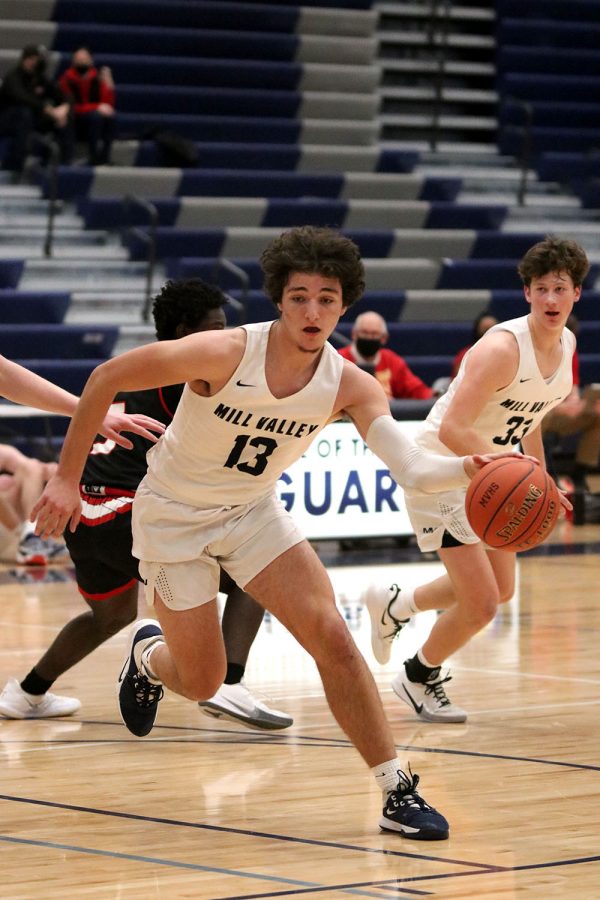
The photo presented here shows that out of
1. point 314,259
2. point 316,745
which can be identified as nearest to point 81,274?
point 316,745

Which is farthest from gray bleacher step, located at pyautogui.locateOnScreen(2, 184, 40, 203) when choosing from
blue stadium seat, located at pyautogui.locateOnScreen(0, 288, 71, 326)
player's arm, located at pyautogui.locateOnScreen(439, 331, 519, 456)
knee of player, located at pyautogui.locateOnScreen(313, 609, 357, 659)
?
knee of player, located at pyautogui.locateOnScreen(313, 609, 357, 659)

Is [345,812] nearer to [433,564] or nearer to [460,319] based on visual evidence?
[433,564]

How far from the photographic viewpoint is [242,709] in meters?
5.46

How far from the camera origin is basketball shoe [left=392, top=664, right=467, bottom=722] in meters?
5.68

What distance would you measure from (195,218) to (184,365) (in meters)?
10.4

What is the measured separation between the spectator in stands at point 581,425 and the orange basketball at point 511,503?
7.18m

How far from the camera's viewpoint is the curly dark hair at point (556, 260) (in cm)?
547

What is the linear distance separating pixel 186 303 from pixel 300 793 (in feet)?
5.54

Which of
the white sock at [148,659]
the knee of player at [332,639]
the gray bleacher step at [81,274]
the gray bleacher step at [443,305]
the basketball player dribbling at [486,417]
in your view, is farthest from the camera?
the gray bleacher step at [443,305]

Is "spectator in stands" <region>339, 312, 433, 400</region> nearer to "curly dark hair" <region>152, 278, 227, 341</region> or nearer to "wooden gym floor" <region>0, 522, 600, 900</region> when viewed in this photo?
"wooden gym floor" <region>0, 522, 600, 900</region>

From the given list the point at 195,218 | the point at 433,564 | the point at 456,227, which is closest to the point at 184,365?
the point at 433,564

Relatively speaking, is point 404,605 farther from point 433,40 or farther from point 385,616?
point 433,40

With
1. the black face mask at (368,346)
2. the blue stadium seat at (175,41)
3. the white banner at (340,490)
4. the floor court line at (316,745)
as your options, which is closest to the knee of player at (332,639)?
the floor court line at (316,745)

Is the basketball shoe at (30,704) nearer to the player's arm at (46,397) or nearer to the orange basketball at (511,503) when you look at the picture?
the player's arm at (46,397)
